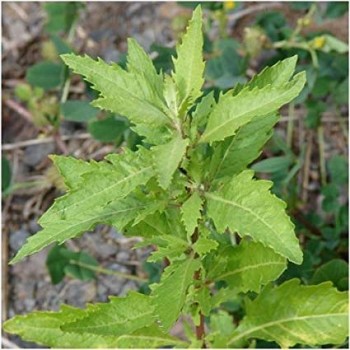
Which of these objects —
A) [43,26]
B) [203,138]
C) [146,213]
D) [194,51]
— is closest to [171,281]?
[146,213]

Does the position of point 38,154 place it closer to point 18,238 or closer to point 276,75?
point 18,238

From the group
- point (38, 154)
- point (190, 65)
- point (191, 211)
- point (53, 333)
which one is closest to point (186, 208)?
point (191, 211)

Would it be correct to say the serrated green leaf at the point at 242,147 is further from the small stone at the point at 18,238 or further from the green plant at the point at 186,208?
the small stone at the point at 18,238

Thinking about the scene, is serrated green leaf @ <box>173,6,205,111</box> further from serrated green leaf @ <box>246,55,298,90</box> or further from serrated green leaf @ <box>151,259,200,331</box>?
serrated green leaf @ <box>151,259,200,331</box>

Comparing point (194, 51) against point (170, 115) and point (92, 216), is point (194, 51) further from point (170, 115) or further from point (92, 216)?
point (92, 216)

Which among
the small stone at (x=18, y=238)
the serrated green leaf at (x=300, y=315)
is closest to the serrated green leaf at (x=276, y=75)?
the serrated green leaf at (x=300, y=315)
